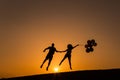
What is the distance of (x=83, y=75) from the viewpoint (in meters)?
19.3

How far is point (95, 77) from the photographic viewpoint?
61.5ft

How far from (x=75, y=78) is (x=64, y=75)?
36.5 inches

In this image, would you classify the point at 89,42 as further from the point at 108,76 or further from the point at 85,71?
the point at 108,76

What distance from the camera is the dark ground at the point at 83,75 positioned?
18.5 m

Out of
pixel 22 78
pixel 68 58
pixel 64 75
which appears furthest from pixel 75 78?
pixel 68 58

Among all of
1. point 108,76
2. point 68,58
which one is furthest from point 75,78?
point 68,58

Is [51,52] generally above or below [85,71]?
above

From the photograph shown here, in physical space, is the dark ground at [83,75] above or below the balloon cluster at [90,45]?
below

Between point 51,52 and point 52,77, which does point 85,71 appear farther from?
point 51,52

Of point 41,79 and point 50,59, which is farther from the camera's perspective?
point 50,59

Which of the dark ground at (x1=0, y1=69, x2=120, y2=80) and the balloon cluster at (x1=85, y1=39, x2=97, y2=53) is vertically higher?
the balloon cluster at (x1=85, y1=39, x2=97, y2=53)

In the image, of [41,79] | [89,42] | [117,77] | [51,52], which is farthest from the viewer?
[51,52]

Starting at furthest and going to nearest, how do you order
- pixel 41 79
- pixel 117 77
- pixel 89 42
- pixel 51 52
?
pixel 51 52
pixel 89 42
pixel 41 79
pixel 117 77

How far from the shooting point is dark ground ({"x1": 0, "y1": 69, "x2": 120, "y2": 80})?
60.8 feet
